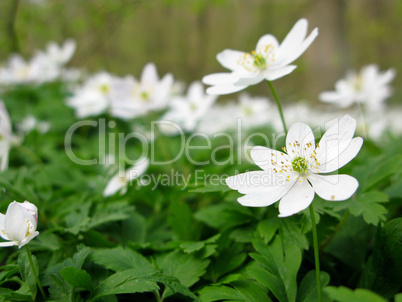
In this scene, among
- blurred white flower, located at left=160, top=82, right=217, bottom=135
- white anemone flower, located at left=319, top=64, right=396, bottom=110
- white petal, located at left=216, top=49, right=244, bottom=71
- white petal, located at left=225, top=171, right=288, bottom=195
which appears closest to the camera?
white petal, located at left=225, top=171, right=288, bottom=195

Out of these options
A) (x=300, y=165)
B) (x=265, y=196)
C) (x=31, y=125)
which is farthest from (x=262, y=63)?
(x=31, y=125)

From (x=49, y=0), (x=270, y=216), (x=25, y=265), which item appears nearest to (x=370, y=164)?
(x=270, y=216)

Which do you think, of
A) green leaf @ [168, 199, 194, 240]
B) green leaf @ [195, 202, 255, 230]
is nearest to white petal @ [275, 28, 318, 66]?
green leaf @ [195, 202, 255, 230]

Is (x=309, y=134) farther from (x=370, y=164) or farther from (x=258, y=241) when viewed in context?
(x=370, y=164)

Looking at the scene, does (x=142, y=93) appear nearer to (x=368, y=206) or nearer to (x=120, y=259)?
(x=120, y=259)

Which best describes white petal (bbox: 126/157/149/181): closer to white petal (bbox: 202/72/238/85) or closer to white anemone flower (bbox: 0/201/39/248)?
white petal (bbox: 202/72/238/85)

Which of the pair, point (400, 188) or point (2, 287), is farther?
point (400, 188)
